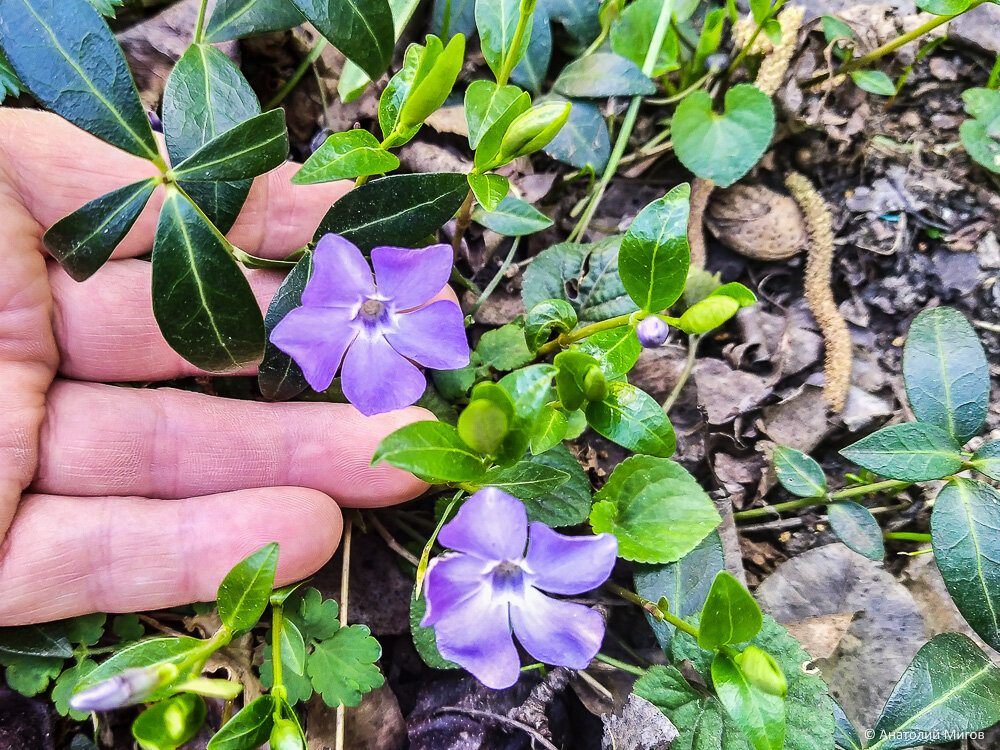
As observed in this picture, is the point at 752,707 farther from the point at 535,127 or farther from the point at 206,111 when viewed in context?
the point at 206,111

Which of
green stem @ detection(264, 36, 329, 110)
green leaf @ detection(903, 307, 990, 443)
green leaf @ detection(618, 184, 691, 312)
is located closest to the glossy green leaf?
green leaf @ detection(618, 184, 691, 312)

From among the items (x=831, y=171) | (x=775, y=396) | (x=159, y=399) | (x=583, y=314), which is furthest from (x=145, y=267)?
→ (x=831, y=171)

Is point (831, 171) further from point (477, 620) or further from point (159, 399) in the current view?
point (159, 399)

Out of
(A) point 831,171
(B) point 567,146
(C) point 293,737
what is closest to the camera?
(C) point 293,737

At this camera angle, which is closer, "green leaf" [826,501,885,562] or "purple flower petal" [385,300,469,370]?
"purple flower petal" [385,300,469,370]

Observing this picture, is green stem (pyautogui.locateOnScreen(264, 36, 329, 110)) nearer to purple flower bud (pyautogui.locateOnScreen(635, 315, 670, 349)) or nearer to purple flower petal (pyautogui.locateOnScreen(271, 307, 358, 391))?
purple flower petal (pyautogui.locateOnScreen(271, 307, 358, 391))

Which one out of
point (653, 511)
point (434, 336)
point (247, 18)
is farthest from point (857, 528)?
point (247, 18)

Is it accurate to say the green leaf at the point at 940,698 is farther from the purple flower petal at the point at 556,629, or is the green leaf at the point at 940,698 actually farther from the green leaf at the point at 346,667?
the green leaf at the point at 346,667
